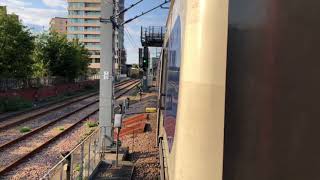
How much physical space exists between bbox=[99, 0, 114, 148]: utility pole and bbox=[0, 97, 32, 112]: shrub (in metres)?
18.6

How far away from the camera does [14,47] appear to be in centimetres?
3123

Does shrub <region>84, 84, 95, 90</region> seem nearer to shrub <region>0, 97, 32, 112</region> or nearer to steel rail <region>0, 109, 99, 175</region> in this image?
shrub <region>0, 97, 32, 112</region>

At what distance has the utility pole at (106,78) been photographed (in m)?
11.6

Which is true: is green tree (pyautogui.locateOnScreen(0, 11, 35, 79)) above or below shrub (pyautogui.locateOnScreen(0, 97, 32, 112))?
above

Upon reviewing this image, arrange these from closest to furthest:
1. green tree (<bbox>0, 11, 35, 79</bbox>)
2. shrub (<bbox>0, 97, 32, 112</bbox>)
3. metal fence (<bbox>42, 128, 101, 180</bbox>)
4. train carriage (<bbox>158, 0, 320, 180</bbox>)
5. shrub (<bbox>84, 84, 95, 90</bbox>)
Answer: train carriage (<bbox>158, 0, 320, 180</bbox>) → metal fence (<bbox>42, 128, 101, 180</bbox>) → shrub (<bbox>0, 97, 32, 112</bbox>) → green tree (<bbox>0, 11, 35, 79</bbox>) → shrub (<bbox>84, 84, 95, 90</bbox>)

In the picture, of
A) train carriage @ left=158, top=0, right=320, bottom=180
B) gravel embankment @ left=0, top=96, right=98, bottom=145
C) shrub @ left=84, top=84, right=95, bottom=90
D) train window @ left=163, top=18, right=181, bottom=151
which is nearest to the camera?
train carriage @ left=158, top=0, right=320, bottom=180

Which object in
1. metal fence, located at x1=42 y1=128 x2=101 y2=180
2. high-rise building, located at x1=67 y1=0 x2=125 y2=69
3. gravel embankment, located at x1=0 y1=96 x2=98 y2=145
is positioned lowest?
gravel embankment, located at x1=0 y1=96 x2=98 y2=145

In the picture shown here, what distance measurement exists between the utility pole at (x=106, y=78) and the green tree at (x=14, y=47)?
20.6 meters

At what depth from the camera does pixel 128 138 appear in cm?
1644

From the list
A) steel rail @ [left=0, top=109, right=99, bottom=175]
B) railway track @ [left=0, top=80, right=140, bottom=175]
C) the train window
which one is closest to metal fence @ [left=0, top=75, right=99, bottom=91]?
railway track @ [left=0, top=80, right=140, bottom=175]

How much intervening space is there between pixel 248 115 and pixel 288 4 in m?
0.59

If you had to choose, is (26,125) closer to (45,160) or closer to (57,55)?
(45,160)

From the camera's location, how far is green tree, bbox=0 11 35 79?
101ft

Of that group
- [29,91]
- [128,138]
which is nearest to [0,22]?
[29,91]
